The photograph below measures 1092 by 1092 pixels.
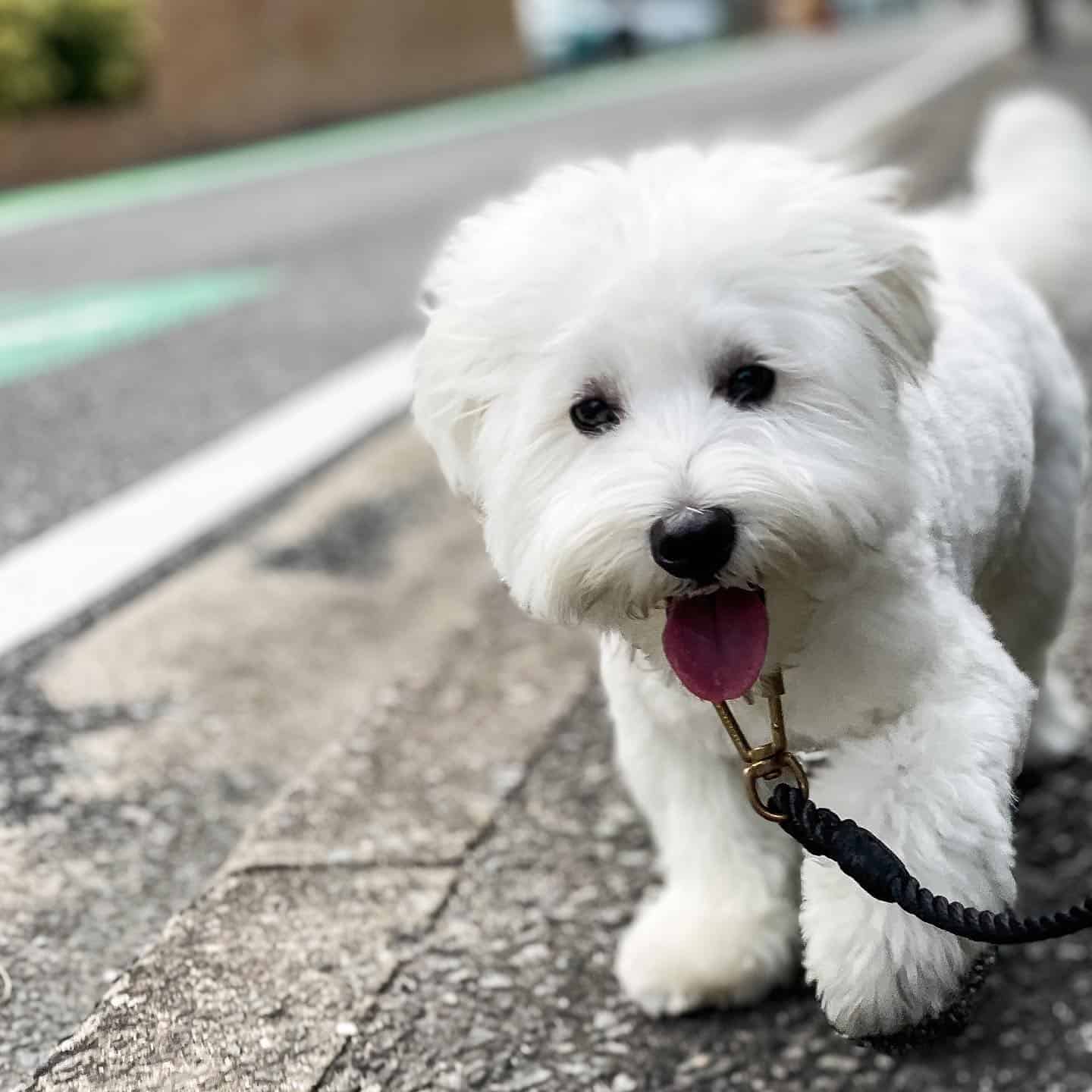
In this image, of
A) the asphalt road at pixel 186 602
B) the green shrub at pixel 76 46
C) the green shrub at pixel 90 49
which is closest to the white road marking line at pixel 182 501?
the asphalt road at pixel 186 602

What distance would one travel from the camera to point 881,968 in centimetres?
238

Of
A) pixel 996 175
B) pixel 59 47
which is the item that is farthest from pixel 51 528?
pixel 59 47

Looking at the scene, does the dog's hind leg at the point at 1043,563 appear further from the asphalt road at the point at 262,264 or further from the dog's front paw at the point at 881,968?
the asphalt road at the point at 262,264

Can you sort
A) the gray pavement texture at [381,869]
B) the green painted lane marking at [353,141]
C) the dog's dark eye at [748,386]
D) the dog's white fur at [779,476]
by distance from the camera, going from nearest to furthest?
1. the dog's white fur at [779,476]
2. the dog's dark eye at [748,386]
3. the gray pavement texture at [381,869]
4. the green painted lane marking at [353,141]

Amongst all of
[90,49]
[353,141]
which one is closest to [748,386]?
[353,141]

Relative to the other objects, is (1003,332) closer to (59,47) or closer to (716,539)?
(716,539)

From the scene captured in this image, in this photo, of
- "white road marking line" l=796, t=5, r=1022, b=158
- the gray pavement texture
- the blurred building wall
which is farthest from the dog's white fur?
the blurred building wall

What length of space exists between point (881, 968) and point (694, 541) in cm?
63

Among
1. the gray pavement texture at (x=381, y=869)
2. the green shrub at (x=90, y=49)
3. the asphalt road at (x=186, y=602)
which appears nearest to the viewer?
the gray pavement texture at (x=381, y=869)

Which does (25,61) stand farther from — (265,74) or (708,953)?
(708,953)

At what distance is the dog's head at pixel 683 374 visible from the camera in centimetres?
232

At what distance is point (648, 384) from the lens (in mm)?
2508

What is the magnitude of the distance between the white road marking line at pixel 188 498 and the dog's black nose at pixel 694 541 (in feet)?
6.88

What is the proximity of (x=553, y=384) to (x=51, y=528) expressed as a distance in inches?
113
